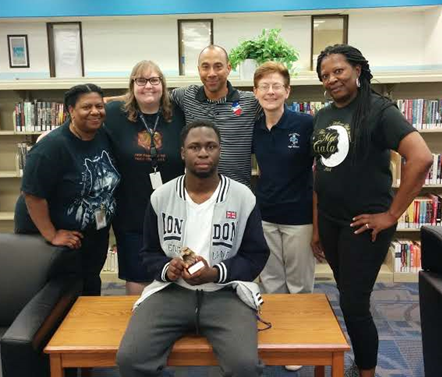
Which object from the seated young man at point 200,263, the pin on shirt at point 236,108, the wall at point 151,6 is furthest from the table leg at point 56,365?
the wall at point 151,6

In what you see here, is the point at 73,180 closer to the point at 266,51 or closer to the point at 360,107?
the point at 360,107

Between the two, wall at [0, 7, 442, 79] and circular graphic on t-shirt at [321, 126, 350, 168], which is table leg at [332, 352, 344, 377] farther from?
wall at [0, 7, 442, 79]

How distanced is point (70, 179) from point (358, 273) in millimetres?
1411

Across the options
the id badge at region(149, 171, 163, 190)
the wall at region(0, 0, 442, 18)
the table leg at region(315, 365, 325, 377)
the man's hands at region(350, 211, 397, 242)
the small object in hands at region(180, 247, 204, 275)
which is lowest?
the table leg at region(315, 365, 325, 377)

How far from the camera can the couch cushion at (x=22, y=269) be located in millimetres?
2109

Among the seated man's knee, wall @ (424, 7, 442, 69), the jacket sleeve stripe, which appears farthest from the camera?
wall @ (424, 7, 442, 69)

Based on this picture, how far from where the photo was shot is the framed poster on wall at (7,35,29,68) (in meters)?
4.30

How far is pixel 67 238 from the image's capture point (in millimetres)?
2229

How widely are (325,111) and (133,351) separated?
1341mm

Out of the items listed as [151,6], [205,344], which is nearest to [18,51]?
[151,6]

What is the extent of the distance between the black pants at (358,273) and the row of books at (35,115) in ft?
8.68

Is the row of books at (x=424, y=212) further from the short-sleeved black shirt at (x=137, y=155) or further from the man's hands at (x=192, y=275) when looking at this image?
the man's hands at (x=192, y=275)

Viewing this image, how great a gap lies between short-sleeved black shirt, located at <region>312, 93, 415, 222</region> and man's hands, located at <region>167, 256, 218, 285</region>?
66 cm

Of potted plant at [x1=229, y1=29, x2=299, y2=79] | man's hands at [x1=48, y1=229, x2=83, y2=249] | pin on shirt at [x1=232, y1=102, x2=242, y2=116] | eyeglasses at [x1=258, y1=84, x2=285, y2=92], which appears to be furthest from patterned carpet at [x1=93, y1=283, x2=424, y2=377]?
potted plant at [x1=229, y1=29, x2=299, y2=79]
